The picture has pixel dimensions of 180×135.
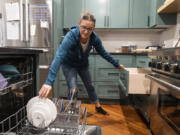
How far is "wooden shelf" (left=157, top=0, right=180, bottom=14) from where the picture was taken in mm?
1785

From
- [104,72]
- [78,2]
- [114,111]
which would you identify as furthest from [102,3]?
[114,111]

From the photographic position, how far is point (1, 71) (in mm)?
722

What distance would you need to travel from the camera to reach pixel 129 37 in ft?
9.03

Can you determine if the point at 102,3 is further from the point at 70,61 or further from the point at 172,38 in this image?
the point at 70,61

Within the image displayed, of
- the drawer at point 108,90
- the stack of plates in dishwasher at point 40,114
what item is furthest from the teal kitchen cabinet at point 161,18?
the stack of plates in dishwasher at point 40,114

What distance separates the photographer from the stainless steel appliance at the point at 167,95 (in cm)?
81

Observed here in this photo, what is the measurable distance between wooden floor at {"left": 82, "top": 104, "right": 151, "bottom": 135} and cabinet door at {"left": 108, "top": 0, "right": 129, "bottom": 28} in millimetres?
1495

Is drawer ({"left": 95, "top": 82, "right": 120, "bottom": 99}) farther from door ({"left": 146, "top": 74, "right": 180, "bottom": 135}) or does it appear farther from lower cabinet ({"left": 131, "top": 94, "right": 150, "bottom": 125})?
door ({"left": 146, "top": 74, "right": 180, "bottom": 135})

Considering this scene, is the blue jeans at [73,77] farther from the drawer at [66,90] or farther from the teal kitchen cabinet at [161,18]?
the teal kitchen cabinet at [161,18]

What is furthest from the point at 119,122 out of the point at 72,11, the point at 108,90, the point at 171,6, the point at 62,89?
the point at 72,11

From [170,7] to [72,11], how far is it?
63.2 inches

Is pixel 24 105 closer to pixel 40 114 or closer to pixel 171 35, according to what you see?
pixel 40 114

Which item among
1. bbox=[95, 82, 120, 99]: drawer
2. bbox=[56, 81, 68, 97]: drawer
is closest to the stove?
bbox=[95, 82, 120, 99]: drawer

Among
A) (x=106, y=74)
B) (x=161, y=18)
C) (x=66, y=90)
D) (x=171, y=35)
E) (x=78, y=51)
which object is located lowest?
(x=66, y=90)
